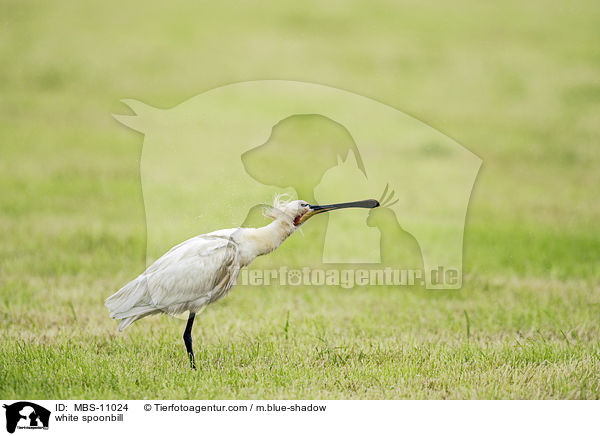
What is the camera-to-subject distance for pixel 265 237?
494 cm

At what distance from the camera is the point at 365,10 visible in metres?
22.0

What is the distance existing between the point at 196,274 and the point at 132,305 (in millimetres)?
577

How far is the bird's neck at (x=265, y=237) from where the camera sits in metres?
4.93

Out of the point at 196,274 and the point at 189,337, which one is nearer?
the point at 196,274

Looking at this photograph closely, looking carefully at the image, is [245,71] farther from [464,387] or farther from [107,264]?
[464,387]

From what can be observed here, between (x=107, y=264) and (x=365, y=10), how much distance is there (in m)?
15.9

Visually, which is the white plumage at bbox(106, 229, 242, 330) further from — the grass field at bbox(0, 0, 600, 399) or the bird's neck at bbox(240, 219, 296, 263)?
the grass field at bbox(0, 0, 600, 399)

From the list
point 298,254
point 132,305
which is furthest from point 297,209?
point 298,254

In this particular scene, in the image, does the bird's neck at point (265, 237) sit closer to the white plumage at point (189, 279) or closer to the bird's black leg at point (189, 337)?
the white plumage at point (189, 279)

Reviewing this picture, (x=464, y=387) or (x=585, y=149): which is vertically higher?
(x=585, y=149)

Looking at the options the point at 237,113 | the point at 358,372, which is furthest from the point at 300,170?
the point at 358,372

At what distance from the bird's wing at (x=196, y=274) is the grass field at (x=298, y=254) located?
66cm
